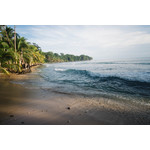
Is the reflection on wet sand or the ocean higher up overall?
the ocean

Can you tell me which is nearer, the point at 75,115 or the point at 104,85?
the point at 75,115

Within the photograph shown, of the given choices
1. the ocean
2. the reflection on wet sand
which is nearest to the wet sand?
the reflection on wet sand

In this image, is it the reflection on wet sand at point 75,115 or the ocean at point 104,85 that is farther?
the ocean at point 104,85

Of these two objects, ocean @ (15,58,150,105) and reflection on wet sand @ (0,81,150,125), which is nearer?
reflection on wet sand @ (0,81,150,125)

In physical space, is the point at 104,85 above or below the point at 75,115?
above

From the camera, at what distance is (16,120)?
2.91 m

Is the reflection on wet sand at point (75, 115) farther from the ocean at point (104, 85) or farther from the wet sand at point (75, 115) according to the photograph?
the ocean at point (104, 85)

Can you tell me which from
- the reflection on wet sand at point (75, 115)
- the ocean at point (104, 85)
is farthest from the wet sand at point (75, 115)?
the ocean at point (104, 85)

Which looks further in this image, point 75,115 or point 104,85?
point 104,85

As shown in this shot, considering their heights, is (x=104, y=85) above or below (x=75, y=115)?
above

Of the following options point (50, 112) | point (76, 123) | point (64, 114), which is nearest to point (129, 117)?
point (76, 123)

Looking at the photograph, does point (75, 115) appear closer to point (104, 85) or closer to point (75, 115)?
point (75, 115)

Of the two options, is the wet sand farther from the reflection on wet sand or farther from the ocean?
the ocean

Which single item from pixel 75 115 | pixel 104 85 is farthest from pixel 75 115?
pixel 104 85
